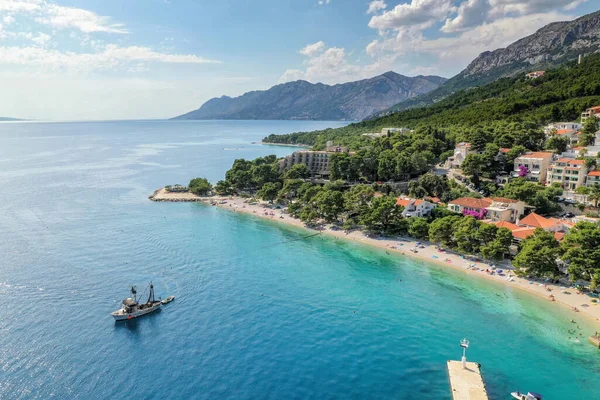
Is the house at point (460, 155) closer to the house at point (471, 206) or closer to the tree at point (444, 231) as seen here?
the house at point (471, 206)

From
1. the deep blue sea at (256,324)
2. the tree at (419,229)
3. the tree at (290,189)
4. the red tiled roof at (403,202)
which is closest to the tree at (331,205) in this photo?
the deep blue sea at (256,324)

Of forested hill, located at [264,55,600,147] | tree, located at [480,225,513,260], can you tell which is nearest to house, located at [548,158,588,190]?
forested hill, located at [264,55,600,147]

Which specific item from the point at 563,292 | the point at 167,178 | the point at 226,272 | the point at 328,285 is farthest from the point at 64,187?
the point at 563,292

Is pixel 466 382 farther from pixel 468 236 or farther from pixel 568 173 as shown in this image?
pixel 568 173

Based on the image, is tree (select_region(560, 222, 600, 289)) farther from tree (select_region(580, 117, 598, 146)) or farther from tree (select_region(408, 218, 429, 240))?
tree (select_region(580, 117, 598, 146))

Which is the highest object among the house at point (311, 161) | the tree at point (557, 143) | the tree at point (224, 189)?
the tree at point (557, 143)
